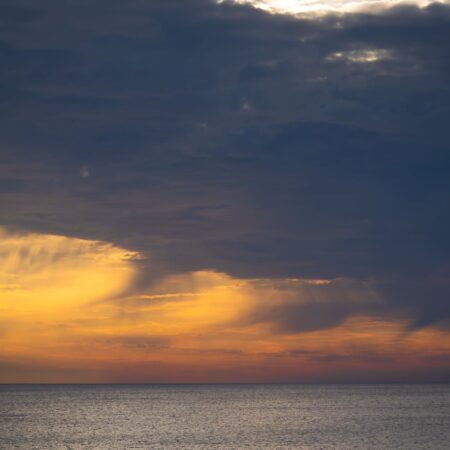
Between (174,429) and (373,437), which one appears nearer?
(373,437)

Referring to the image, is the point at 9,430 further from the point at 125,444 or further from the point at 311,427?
the point at 311,427

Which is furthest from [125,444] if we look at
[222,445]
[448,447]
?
[448,447]

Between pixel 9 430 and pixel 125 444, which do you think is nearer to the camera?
pixel 125 444

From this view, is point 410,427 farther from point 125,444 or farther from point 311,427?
point 125,444

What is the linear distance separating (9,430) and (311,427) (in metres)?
44.6

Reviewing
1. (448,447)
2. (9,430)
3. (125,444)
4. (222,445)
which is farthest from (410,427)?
(9,430)

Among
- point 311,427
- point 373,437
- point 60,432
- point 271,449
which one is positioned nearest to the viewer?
point 271,449

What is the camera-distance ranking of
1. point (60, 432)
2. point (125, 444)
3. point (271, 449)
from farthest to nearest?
point (60, 432), point (125, 444), point (271, 449)

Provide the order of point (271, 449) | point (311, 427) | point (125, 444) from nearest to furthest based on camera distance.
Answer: point (271, 449) < point (125, 444) < point (311, 427)

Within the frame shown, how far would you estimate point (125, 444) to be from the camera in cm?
9062

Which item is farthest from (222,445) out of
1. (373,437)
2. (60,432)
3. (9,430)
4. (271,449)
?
(9,430)

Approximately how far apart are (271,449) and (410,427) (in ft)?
136

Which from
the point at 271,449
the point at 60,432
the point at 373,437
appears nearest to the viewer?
the point at 271,449

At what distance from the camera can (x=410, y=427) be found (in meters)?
119
